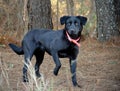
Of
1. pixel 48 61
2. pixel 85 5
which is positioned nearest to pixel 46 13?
pixel 48 61

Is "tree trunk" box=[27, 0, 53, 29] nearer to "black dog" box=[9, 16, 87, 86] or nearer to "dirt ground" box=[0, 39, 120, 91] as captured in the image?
"dirt ground" box=[0, 39, 120, 91]

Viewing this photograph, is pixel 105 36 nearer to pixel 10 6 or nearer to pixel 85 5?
pixel 10 6

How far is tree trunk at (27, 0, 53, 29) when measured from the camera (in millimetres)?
12992

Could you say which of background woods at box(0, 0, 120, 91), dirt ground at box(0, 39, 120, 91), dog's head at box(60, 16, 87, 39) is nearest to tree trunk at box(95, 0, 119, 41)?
background woods at box(0, 0, 120, 91)

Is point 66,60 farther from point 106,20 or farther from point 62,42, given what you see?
point 62,42

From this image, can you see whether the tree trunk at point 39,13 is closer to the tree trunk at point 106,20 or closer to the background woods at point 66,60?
the background woods at point 66,60

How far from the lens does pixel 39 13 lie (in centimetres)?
1307

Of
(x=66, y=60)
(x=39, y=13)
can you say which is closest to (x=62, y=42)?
(x=66, y=60)

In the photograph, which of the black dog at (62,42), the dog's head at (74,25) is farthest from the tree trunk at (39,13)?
the dog's head at (74,25)

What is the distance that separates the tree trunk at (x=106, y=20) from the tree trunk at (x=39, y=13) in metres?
1.55

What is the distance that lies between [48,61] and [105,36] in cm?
256

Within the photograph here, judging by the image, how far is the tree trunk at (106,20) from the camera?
1259 cm

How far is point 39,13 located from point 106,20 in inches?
77.9

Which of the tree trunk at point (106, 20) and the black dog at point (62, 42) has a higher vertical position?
the black dog at point (62, 42)
